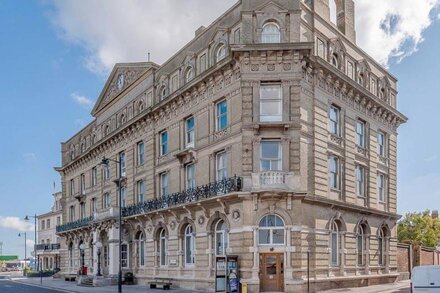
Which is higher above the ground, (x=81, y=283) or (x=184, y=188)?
(x=184, y=188)

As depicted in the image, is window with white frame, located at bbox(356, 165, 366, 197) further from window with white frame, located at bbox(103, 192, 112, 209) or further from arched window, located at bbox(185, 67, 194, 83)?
window with white frame, located at bbox(103, 192, 112, 209)

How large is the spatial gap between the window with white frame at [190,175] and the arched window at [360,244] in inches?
436

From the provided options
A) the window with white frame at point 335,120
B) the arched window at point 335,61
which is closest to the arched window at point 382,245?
the window with white frame at point 335,120

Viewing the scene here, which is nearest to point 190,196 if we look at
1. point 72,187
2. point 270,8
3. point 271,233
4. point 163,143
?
point 271,233

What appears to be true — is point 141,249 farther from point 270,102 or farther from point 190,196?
point 270,102

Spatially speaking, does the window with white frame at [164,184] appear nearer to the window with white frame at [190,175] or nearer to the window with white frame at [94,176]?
the window with white frame at [190,175]

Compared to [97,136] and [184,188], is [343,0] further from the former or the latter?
[97,136]

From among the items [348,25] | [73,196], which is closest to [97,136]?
[73,196]

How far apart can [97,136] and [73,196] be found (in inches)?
424

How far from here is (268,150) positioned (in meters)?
28.4

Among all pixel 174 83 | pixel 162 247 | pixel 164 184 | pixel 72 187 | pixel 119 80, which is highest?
pixel 119 80

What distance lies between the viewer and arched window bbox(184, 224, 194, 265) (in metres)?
33.3

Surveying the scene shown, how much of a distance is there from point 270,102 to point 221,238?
845 centimetres

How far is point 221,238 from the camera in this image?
30516 mm
